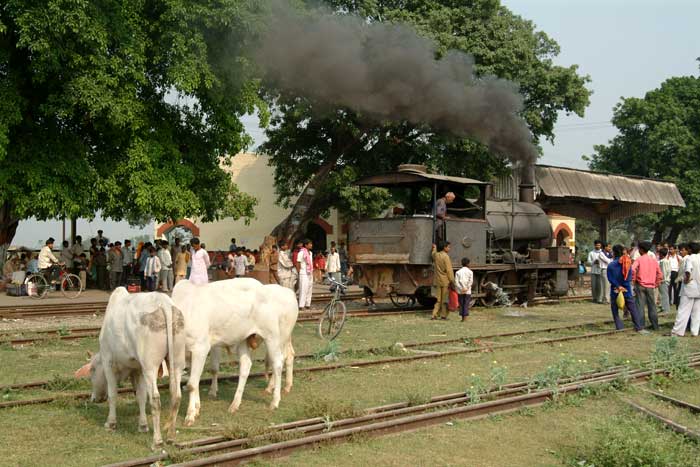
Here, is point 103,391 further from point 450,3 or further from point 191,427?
point 450,3

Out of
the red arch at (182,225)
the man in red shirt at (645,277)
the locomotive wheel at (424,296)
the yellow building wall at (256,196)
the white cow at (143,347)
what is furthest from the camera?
the yellow building wall at (256,196)

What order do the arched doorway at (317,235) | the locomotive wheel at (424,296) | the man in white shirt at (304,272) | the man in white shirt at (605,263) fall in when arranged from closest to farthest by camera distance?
1. the locomotive wheel at (424,296)
2. the man in white shirt at (304,272)
3. the man in white shirt at (605,263)
4. the arched doorway at (317,235)

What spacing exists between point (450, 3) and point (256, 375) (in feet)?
79.4

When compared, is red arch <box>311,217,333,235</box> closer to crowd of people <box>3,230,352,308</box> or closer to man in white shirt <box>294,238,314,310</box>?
crowd of people <box>3,230,352,308</box>

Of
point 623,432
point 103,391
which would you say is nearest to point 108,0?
point 103,391

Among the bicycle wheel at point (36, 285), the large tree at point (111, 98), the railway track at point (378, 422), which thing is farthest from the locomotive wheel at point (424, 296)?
the bicycle wheel at point (36, 285)

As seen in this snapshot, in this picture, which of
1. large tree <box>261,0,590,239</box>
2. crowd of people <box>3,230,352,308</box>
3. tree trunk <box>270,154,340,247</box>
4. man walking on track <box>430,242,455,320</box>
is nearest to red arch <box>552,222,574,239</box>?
large tree <box>261,0,590,239</box>

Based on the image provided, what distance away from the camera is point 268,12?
19734mm

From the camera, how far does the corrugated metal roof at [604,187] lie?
32188 mm

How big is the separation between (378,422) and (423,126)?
2280 centimetres

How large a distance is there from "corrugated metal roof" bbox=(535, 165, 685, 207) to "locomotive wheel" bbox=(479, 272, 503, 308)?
1231 centimetres

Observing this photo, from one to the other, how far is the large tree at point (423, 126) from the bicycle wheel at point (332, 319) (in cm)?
1481

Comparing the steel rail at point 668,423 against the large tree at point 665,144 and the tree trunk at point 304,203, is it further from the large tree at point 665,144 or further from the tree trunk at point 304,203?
the large tree at point 665,144

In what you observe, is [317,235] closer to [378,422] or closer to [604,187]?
[604,187]
